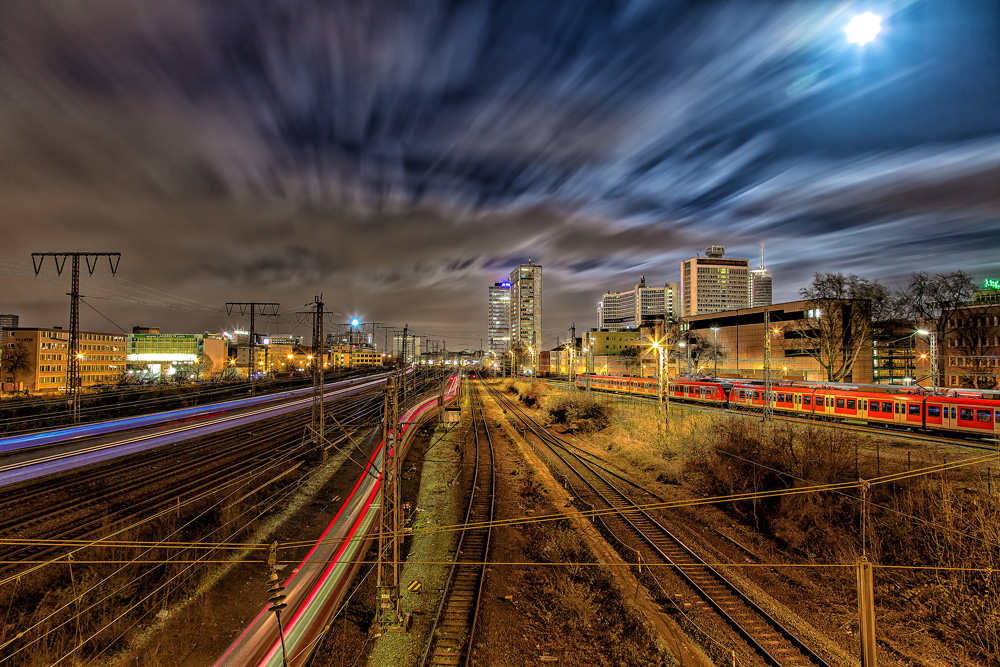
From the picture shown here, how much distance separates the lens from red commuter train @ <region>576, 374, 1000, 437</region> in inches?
765

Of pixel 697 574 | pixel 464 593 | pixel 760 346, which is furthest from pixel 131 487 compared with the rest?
pixel 760 346

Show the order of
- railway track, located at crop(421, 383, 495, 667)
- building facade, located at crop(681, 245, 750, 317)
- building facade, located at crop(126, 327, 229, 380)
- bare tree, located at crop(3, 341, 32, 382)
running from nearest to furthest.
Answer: railway track, located at crop(421, 383, 495, 667) < bare tree, located at crop(3, 341, 32, 382) < building facade, located at crop(126, 327, 229, 380) < building facade, located at crop(681, 245, 750, 317)

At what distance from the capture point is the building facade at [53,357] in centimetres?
5594

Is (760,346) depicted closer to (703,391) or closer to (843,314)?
(843,314)

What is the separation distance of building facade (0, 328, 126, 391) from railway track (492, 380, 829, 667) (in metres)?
71.3

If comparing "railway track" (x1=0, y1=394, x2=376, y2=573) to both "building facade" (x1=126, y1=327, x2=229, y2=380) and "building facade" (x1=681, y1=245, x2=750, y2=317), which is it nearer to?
"building facade" (x1=126, y1=327, x2=229, y2=380)

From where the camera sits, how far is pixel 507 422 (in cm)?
3694

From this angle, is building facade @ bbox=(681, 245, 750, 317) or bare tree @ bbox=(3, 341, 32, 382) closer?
bare tree @ bbox=(3, 341, 32, 382)

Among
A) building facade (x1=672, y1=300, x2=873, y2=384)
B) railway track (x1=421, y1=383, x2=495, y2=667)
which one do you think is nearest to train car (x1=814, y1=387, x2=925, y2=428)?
building facade (x1=672, y1=300, x2=873, y2=384)

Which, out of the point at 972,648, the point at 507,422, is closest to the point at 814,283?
the point at 507,422

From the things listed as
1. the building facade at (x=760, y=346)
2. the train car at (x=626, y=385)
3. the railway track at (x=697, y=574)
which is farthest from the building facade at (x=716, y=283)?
the railway track at (x=697, y=574)

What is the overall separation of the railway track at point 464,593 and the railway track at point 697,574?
4203 mm

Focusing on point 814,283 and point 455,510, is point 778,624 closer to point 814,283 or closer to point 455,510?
point 455,510

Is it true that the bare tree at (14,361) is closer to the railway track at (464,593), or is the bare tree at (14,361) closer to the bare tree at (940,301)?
the railway track at (464,593)
